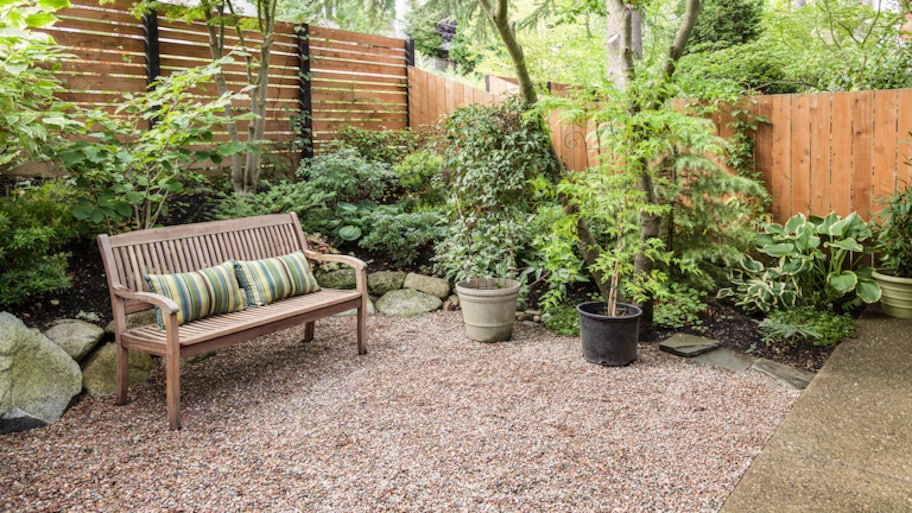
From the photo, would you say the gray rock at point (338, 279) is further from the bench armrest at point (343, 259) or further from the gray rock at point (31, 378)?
the gray rock at point (31, 378)

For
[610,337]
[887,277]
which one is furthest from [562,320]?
[887,277]

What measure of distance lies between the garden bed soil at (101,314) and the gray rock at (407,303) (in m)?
→ 1.81

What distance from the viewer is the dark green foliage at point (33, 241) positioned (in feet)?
11.3

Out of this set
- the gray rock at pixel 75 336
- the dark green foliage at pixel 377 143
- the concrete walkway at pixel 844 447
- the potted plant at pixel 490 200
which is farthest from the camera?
the dark green foliage at pixel 377 143

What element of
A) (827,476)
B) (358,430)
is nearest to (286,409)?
(358,430)

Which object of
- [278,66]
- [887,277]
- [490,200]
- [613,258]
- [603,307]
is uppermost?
[278,66]

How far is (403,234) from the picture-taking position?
18.0 feet

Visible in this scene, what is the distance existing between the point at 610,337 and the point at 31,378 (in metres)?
3.06

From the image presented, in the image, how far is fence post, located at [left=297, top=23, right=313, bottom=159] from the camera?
681cm

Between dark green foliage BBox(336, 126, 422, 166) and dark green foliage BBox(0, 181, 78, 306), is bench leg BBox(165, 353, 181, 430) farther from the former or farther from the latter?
dark green foliage BBox(336, 126, 422, 166)

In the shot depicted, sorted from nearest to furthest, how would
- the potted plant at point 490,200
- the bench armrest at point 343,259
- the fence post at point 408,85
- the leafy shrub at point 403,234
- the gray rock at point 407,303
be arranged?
the bench armrest at point 343,259 < the potted plant at point 490,200 < the gray rock at point 407,303 < the leafy shrub at point 403,234 < the fence post at point 408,85

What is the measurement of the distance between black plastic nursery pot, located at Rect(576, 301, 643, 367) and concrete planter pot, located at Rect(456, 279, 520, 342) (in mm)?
585

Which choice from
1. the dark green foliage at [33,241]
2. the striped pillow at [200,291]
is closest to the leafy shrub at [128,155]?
the dark green foliage at [33,241]

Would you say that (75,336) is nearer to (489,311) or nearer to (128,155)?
(128,155)
